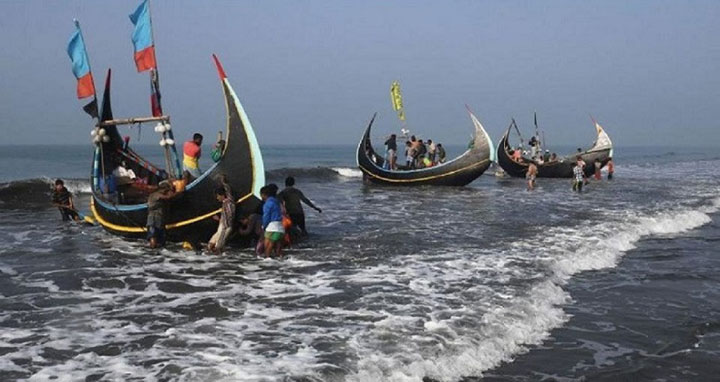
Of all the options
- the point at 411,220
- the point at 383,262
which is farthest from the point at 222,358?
the point at 411,220

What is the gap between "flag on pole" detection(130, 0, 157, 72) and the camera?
39.2 feet

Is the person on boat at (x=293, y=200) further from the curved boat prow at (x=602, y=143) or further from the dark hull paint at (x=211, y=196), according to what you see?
the curved boat prow at (x=602, y=143)

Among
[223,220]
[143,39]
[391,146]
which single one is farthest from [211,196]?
[391,146]

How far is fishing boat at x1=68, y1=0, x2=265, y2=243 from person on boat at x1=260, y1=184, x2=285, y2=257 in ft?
1.51

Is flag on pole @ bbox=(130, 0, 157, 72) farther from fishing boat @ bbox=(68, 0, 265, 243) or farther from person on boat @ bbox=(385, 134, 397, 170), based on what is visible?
person on boat @ bbox=(385, 134, 397, 170)

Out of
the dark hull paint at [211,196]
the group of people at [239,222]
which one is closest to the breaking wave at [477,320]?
the group of people at [239,222]

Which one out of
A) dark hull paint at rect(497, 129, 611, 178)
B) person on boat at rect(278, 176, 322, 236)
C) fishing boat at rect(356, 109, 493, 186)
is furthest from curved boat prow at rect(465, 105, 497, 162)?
person on boat at rect(278, 176, 322, 236)

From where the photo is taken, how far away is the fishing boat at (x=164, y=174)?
10.1 metres

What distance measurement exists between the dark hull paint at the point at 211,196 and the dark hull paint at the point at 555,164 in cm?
2530

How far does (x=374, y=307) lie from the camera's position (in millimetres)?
7465

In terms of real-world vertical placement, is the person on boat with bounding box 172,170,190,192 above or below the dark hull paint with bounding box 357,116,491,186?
above

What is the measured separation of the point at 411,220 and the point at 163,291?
8626 millimetres

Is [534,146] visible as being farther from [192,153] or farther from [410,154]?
[192,153]

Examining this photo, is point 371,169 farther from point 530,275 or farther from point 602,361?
point 602,361
